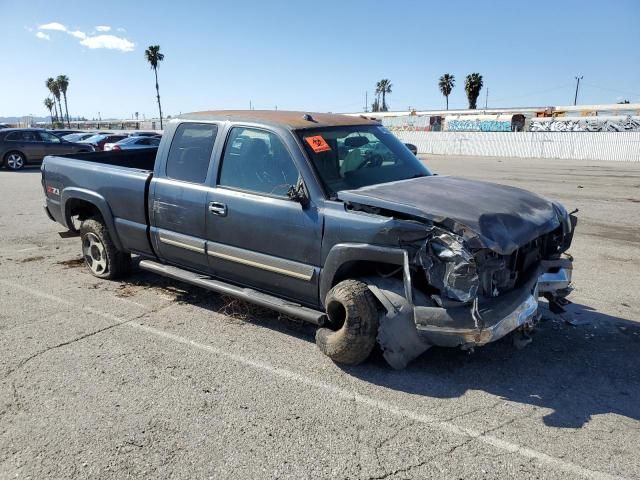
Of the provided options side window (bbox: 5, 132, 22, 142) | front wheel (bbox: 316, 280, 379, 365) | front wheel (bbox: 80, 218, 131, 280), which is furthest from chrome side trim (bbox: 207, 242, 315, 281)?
side window (bbox: 5, 132, 22, 142)

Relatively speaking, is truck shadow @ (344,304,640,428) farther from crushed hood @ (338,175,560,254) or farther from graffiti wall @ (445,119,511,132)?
graffiti wall @ (445,119,511,132)

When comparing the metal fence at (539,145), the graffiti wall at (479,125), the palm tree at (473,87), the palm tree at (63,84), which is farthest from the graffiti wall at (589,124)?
the palm tree at (63,84)

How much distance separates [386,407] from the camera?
11.2ft

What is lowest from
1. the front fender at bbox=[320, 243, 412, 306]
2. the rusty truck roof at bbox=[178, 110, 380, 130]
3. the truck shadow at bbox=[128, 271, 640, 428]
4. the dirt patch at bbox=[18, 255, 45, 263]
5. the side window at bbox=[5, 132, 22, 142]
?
the dirt patch at bbox=[18, 255, 45, 263]

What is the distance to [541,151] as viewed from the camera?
33.2 metres

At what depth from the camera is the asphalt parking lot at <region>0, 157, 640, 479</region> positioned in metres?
2.87

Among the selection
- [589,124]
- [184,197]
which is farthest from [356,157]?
[589,124]

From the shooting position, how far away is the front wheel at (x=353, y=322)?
376 centimetres

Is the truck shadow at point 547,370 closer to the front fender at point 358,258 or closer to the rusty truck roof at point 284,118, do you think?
the front fender at point 358,258

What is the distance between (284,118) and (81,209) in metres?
3.21

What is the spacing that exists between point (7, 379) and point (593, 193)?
48.5 feet

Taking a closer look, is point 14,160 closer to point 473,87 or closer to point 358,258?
point 358,258

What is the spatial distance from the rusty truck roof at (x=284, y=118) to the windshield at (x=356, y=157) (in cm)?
10

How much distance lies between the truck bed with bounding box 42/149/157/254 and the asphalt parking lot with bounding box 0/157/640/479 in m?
0.71
